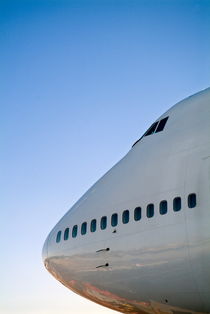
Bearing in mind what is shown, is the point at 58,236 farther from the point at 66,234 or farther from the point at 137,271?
the point at 137,271

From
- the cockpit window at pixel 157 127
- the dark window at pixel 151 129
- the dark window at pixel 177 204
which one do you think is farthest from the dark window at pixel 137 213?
the dark window at pixel 151 129

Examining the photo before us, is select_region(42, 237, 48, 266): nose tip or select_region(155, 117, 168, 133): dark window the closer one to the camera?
select_region(155, 117, 168, 133): dark window

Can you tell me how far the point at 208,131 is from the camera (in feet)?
31.7

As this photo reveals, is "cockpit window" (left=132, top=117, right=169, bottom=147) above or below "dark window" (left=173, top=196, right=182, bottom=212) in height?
above

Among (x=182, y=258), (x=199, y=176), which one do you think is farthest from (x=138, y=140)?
(x=182, y=258)

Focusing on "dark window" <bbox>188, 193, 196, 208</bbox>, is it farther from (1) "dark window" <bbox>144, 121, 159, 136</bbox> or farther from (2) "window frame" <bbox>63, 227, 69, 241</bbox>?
(2) "window frame" <bbox>63, 227, 69, 241</bbox>

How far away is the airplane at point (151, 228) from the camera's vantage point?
29.0ft

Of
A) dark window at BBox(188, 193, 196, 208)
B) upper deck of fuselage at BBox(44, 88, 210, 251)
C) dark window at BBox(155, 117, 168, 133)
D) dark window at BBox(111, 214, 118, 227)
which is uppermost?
dark window at BBox(155, 117, 168, 133)

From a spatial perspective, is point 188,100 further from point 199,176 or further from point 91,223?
point 91,223

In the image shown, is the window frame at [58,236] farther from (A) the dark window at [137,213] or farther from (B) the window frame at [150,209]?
(B) the window frame at [150,209]

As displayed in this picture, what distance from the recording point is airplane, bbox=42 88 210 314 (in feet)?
29.0

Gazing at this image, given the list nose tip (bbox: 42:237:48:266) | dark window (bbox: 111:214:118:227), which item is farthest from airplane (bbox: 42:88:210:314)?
nose tip (bbox: 42:237:48:266)

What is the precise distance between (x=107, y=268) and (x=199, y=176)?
331cm

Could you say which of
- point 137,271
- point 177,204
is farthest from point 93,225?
point 177,204
